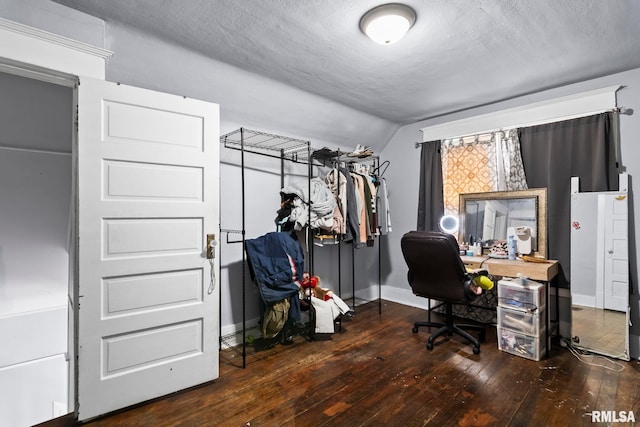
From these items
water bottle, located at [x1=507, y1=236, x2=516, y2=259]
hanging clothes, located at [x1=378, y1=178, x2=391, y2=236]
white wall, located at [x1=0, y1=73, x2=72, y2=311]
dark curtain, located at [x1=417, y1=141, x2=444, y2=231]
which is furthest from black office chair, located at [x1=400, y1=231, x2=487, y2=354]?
white wall, located at [x1=0, y1=73, x2=72, y2=311]

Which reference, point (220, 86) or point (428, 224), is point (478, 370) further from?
point (220, 86)

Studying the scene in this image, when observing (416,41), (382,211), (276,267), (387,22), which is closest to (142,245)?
(276,267)

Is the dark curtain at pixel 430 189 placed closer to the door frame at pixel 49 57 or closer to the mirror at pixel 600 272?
the mirror at pixel 600 272

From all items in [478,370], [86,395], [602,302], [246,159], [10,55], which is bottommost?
[478,370]

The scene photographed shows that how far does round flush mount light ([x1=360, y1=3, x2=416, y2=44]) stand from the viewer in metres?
1.80

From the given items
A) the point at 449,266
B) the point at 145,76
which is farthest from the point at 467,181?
the point at 145,76

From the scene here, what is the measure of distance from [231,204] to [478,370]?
8.21 ft

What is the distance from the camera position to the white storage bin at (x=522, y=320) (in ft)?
8.17

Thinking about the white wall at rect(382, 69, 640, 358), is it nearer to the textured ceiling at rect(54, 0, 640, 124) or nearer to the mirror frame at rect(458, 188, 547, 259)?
the textured ceiling at rect(54, 0, 640, 124)

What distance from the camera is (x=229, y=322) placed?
2.97 metres

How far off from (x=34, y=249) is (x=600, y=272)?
467 centimetres

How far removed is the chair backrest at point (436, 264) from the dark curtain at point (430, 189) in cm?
118

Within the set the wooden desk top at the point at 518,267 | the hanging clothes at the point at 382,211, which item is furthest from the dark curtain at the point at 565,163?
the hanging clothes at the point at 382,211

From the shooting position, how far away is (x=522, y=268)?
267 cm
